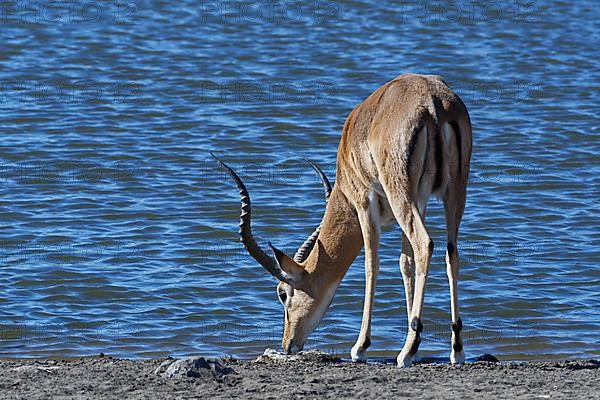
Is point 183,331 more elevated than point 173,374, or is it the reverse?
point 173,374

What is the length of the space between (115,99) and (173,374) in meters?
9.34

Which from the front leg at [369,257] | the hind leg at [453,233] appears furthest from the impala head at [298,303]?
the hind leg at [453,233]

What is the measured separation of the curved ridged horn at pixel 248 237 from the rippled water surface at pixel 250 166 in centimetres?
83

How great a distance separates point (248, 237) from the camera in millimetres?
7855

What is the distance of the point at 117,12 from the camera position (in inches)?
843

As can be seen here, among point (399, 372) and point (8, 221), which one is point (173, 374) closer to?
point (399, 372)

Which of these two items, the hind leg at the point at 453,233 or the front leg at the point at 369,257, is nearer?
the hind leg at the point at 453,233

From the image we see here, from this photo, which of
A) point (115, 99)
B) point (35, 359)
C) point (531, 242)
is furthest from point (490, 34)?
point (35, 359)

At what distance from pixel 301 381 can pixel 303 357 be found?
97 cm

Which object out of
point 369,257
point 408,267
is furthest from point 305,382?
point 408,267

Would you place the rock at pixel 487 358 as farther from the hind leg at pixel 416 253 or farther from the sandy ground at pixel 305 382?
the hind leg at pixel 416 253

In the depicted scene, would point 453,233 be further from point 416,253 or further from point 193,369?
point 193,369

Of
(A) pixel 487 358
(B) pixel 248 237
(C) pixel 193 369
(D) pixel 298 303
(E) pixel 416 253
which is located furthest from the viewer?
(D) pixel 298 303

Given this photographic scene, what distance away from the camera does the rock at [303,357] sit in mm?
7820
